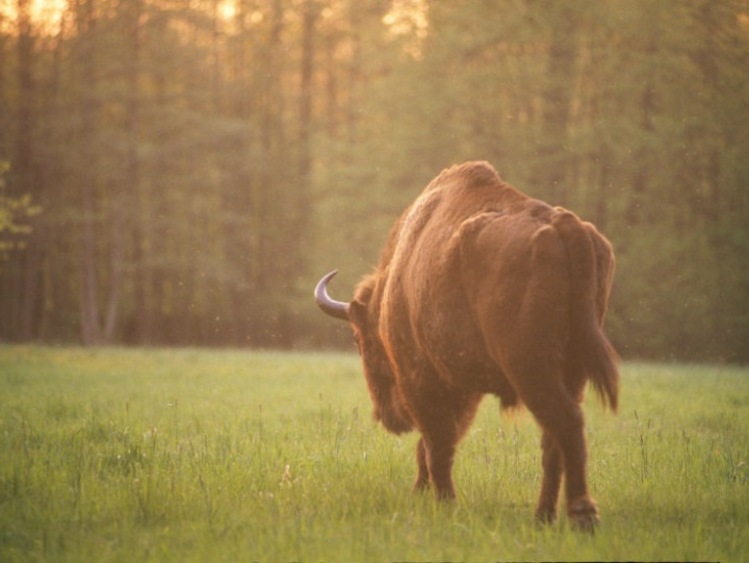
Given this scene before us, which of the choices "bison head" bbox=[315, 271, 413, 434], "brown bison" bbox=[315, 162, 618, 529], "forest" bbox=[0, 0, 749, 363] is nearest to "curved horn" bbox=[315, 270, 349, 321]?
"bison head" bbox=[315, 271, 413, 434]

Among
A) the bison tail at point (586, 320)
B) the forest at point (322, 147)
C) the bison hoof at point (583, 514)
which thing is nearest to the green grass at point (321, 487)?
the bison hoof at point (583, 514)

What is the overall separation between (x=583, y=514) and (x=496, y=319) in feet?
3.53

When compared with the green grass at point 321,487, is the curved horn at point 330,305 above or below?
above

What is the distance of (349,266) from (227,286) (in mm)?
6220

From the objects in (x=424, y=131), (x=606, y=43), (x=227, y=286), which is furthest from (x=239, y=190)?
(x=606, y=43)

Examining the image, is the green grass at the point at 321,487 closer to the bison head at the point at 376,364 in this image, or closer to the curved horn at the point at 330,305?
the bison head at the point at 376,364

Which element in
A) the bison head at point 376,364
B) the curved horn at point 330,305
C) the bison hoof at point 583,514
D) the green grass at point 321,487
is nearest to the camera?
the green grass at point 321,487

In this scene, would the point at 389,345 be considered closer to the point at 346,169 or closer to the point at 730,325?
the point at 730,325

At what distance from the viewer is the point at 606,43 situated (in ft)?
77.9

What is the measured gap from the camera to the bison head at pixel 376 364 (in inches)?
271

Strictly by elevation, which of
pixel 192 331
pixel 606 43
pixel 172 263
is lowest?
pixel 192 331

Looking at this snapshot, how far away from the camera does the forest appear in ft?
75.3

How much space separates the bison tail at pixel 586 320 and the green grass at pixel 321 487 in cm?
76

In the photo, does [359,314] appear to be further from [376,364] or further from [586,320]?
[586,320]
